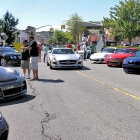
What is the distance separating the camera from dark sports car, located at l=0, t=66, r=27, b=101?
6527 mm

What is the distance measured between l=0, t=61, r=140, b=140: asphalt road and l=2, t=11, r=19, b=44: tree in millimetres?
47526

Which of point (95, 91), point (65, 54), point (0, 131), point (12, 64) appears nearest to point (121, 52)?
point (65, 54)

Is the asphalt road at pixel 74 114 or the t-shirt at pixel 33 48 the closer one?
the asphalt road at pixel 74 114

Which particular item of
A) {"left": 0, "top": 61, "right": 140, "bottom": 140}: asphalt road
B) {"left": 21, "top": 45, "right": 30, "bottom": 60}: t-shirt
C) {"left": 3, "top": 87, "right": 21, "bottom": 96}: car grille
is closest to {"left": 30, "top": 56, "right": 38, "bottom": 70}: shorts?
{"left": 21, "top": 45, "right": 30, "bottom": 60}: t-shirt

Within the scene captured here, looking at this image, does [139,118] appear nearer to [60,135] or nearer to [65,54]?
[60,135]

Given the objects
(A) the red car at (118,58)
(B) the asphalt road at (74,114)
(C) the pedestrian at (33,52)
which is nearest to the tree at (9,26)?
(A) the red car at (118,58)

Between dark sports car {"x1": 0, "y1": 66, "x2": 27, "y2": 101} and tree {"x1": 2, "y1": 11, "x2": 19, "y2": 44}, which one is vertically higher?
tree {"x1": 2, "y1": 11, "x2": 19, "y2": 44}

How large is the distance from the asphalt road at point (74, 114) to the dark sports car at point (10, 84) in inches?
8.4

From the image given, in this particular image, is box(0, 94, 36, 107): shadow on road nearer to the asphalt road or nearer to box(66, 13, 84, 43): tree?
the asphalt road

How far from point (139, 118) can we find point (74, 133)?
1584 mm

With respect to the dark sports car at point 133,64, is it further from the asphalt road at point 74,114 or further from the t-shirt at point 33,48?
the t-shirt at point 33,48

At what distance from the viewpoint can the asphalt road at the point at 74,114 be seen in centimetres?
445

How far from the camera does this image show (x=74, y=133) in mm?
4465

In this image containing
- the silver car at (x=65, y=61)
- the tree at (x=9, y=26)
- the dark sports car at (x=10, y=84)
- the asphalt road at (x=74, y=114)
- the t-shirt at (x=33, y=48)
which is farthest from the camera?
the tree at (x=9, y=26)
